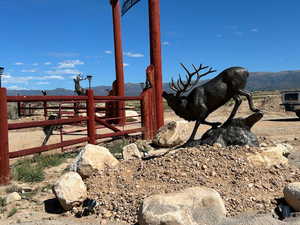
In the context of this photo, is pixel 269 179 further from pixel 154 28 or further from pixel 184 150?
pixel 154 28

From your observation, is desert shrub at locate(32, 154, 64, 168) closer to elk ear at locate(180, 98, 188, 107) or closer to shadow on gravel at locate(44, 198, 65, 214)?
shadow on gravel at locate(44, 198, 65, 214)

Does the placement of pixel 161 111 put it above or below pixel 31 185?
above

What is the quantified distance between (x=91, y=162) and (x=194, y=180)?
5.45 ft

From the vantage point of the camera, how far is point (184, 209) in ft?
12.9

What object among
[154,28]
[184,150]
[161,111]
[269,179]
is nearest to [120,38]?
[154,28]

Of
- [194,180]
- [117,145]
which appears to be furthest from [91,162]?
[117,145]

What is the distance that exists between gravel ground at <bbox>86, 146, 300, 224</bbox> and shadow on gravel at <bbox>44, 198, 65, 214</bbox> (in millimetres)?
472

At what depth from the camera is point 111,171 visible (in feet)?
18.8

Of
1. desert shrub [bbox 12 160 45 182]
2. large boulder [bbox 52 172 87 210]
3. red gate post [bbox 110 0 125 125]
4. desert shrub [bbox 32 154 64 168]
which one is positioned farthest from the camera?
red gate post [bbox 110 0 125 125]

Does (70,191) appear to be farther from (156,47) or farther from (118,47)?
(118,47)

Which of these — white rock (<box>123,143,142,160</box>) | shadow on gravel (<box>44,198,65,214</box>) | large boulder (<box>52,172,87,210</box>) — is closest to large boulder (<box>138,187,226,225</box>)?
large boulder (<box>52,172,87,210</box>)

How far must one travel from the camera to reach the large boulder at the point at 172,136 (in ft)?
31.3

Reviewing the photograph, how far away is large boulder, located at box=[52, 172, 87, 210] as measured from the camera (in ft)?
15.9

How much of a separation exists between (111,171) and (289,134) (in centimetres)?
883
